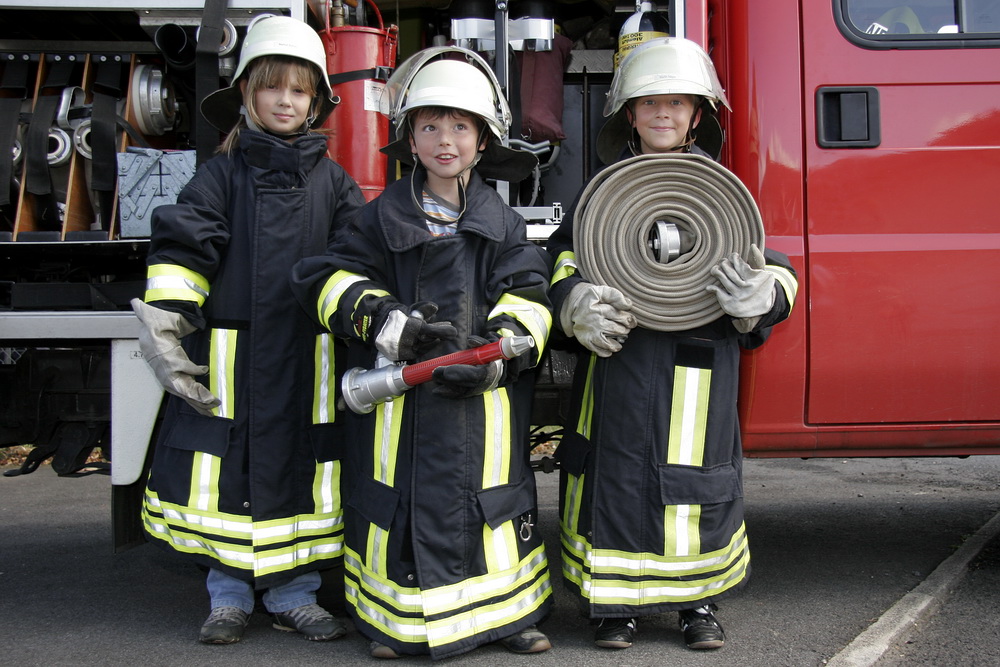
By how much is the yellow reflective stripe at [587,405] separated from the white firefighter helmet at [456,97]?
0.66 meters

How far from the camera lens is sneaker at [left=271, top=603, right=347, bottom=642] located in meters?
2.76

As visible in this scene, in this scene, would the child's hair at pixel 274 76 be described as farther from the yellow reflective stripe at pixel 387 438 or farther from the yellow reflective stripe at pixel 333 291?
the yellow reflective stripe at pixel 387 438

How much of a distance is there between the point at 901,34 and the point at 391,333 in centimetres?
188

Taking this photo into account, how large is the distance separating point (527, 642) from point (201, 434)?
1.12 meters

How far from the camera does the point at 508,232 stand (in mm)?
2646

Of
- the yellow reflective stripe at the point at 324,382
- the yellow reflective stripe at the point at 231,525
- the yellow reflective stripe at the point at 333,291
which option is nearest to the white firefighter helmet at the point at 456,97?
the yellow reflective stripe at the point at 333,291

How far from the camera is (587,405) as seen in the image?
2.72 meters

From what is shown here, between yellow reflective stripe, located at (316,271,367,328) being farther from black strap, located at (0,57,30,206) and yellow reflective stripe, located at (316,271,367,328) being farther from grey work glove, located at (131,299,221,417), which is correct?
black strap, located at (0,57,30,206)

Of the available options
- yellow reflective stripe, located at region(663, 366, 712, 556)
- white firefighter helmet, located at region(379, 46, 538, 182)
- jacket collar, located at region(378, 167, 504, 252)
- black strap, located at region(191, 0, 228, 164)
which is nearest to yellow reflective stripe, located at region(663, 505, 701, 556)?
yellow reflective stripe, located at region(663, 366, 712, 556)

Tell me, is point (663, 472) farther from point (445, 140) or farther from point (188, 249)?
point (188, 249)

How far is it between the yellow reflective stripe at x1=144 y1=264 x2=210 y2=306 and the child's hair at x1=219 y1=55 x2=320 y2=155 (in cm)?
44

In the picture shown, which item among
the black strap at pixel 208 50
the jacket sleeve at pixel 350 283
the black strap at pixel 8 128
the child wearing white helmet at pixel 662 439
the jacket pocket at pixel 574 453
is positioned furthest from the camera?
the black strap at pixel 8 128

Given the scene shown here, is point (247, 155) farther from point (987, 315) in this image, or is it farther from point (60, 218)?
point (987, 315)

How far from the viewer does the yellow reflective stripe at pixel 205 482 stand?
270cm
